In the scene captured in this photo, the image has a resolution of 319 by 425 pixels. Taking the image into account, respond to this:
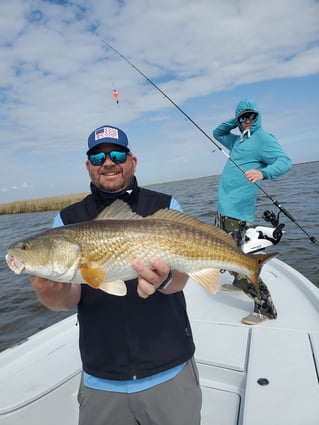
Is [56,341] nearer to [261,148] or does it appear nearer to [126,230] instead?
[126,230]

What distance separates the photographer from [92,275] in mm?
2166

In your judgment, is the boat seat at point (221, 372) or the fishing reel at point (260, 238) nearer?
the boat seat at point (221, 372)

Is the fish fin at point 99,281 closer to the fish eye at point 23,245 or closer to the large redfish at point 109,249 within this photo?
the large redfish at point 109,249

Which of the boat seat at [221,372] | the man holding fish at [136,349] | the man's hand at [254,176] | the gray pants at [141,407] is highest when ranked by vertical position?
the man's hand at [254,176]

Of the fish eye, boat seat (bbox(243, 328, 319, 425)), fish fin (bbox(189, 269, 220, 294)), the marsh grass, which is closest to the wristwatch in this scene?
fish fin (bbox(189, 269, 220, 294))

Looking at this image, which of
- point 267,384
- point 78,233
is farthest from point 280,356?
point 78,233

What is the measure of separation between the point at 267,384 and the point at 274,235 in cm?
228

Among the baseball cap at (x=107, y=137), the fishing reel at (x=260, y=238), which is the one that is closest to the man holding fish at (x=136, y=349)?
the baseball cap at (x=107, y=137)

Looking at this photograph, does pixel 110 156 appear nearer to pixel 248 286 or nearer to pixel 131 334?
pixel 131 334

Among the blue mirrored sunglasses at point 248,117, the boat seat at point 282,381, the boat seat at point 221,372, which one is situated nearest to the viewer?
the boat seat at point 282,381

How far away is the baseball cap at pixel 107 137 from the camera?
8.55ft

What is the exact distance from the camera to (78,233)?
2252 mm

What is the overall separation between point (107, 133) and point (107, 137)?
0.17ft

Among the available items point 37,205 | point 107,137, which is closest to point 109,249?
point 107,137
